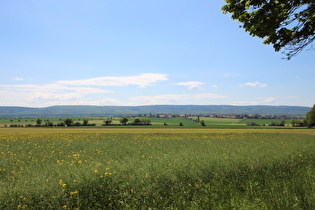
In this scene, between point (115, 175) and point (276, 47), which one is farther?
point (276, 47)

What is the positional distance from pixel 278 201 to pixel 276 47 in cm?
1091

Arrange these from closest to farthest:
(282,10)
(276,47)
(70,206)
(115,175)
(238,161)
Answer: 1. (70,206)
2. (115,175)
3. (238,161)
4. (282,10)
5. (276,47)

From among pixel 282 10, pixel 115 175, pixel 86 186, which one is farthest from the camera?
pixel 282 10

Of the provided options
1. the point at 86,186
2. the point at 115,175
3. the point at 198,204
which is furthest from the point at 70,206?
the point at 198,204

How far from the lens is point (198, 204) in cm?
638

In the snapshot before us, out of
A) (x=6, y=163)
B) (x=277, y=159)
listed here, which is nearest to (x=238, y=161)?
(x=277, y=159)

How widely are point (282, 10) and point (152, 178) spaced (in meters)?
10.7

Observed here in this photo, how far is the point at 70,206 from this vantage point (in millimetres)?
6598

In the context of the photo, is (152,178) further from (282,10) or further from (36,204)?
(282,10)

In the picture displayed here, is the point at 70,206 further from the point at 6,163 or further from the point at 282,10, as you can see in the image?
the point at 282,10

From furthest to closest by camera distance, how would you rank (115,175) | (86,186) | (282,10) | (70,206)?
(282,10) → (115,175) → (86,186) → (70,206)

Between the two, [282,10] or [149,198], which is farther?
[282,10]

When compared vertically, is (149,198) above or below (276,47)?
below

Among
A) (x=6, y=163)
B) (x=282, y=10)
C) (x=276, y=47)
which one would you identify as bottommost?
(x=6, y=163)
